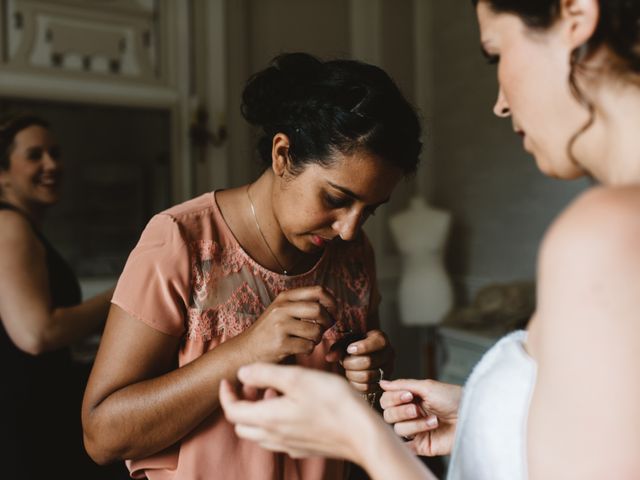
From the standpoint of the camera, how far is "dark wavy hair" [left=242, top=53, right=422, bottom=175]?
1194 millimetres

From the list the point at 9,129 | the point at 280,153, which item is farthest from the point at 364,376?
the point at 9,129

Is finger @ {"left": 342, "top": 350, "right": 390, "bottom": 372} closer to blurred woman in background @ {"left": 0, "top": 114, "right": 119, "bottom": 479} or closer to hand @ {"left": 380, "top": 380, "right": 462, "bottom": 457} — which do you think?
hand @ {"left": 380, "top": 380, "right": 462, "bottom": 457}

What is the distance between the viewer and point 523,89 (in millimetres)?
703

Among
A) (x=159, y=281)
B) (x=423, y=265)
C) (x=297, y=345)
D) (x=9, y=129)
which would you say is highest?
(x=9, y=129)

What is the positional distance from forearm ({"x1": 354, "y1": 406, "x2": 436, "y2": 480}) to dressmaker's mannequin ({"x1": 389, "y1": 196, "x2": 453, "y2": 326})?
109 inches

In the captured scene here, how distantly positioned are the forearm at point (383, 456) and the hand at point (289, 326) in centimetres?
41

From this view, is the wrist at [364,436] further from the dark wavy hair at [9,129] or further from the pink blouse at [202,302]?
the dark wavy hair at [9,129]

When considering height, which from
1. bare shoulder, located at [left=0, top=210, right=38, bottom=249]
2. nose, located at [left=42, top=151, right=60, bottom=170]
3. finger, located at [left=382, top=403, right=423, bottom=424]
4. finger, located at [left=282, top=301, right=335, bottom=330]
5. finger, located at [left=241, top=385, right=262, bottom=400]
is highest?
nose, located at [left=42, top=151, right=60, bottom=170]

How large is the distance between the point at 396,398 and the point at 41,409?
3.86ft

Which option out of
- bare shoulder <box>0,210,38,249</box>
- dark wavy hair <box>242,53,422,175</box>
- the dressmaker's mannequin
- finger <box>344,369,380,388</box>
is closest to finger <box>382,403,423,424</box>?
finger <box>344,369,380,388</box>

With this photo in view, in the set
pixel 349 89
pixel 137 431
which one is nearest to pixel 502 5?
pixel 349 89

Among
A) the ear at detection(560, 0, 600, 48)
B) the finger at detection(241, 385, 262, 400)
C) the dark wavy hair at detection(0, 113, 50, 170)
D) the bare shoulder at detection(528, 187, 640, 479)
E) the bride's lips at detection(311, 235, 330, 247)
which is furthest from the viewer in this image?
the dark wavy hair at detection(0, 113, 50, 170)

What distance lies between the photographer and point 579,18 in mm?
631

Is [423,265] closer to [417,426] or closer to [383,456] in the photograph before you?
[417,426]
